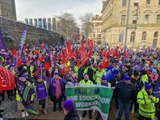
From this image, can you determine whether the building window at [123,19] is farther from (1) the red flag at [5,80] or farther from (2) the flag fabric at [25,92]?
(1) the red flag at [5,80]

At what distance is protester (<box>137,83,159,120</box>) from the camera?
14.2 ft

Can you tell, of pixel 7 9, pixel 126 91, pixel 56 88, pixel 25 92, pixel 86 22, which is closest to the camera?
pixel 126 91

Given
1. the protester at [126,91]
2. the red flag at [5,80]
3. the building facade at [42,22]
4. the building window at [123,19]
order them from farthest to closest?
the building facade at [42,22], the building window at [123,19], the red flag at [5,80], the protester at [126,91]

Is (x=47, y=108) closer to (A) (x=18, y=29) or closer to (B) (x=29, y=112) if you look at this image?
(B) (x=29, y=112)

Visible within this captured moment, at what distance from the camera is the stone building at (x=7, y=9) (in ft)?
151

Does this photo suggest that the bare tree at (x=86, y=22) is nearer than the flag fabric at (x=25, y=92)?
No

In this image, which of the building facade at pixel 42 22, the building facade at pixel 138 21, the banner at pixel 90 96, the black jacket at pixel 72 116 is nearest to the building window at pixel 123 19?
the building facade at pixel 138 21

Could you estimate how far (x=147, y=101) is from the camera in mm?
4328

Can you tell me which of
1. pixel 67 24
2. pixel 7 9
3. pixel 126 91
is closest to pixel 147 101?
pixel 126 91

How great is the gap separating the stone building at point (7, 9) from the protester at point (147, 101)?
4847 cm

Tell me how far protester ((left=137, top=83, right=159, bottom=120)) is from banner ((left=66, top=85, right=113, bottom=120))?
96 centimetres

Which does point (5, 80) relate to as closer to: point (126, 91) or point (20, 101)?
point (20, 101)

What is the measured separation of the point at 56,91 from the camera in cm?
590

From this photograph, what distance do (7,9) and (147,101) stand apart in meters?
52.7
